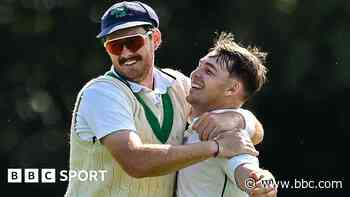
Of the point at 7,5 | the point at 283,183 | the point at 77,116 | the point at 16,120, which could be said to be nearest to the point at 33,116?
the point at 16,120

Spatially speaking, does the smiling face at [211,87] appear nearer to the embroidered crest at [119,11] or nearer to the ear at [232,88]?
the ear at [232,88]

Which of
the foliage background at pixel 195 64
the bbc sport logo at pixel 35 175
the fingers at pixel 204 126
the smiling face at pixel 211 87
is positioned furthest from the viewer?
the foliage background at pixel 195 64

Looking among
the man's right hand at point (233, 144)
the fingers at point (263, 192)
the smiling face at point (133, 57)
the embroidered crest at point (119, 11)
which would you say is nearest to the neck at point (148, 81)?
the smiling face at point (133, 57)

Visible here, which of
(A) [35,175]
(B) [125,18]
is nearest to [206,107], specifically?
(B) [125,18]

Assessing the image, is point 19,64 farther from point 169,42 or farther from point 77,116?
point 77,116

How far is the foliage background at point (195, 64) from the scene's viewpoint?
9562 mm

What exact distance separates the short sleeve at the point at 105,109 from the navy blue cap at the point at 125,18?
8.2 inches

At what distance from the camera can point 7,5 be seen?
10141 millimetres

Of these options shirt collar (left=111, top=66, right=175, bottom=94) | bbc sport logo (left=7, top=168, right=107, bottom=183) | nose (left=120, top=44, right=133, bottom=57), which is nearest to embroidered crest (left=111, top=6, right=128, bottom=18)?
nose (left=120, top=44, right=133, bottom=57)

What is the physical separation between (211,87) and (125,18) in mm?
399

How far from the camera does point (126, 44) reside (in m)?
4.50

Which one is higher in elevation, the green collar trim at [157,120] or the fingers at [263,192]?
the green collar trim at [157,120]

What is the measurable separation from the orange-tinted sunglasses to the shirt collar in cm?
9

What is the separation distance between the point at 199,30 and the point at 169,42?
0.28 metres
